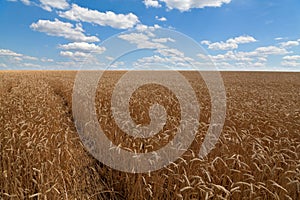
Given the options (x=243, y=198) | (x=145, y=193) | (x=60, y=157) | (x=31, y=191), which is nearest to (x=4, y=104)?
(x=60, y=157)

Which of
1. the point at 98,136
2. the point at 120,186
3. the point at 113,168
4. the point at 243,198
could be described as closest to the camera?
the point at 243,198

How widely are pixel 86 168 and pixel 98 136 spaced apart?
133 centimetres

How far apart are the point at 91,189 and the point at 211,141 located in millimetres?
2252

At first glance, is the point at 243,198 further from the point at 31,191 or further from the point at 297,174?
the point at 31,191

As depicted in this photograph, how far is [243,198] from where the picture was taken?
281 cm

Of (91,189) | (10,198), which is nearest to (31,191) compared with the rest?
(10,198)

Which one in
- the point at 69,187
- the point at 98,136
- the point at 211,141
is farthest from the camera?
the point at 98,136

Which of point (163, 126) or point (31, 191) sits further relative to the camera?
point (163, 126)

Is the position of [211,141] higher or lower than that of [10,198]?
higher

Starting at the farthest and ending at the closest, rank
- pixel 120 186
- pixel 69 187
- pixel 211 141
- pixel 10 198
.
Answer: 1. pixel 211 141
2. pixel 120 186
3. pixel 69 187
4. pixel 10 198

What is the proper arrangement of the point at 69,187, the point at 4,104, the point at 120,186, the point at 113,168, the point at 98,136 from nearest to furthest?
the point at 69,187, the point at 120,186, the point at 113,168, the point at 98,136, the point at 4,104

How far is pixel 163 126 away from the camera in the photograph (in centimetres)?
543

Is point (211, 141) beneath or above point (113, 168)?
above

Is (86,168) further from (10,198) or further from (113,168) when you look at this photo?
(10,198)
